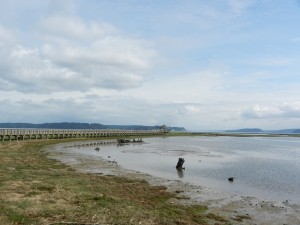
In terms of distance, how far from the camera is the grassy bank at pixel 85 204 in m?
15.4

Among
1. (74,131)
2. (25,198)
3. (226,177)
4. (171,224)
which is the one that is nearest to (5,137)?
(74,131)

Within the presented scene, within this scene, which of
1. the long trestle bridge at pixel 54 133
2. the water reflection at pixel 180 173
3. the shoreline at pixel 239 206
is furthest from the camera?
the long trestle bridge at pixel 54 133

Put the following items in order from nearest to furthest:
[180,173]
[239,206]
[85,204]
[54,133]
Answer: [85,204], [239,206], [180,173], [54,133]

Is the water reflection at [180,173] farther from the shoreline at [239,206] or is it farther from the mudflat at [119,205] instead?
the mudflat at [119,205]

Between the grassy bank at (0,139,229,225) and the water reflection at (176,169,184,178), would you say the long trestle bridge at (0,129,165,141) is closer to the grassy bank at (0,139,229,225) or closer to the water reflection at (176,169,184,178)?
the water reflection at (176,169,184,178)

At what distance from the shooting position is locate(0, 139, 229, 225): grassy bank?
15430 millimetres

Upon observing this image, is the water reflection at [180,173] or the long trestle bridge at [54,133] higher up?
the long trestle bridge at [54,133]

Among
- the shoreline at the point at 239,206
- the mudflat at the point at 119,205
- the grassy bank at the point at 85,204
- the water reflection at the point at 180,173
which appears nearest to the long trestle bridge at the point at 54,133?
the water reflection at the point at 180,173

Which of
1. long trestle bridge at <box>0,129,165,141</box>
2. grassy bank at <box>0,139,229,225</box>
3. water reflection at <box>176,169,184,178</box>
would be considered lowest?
water reflection at <box>176,169,184,178</box>

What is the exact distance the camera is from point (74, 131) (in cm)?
10075

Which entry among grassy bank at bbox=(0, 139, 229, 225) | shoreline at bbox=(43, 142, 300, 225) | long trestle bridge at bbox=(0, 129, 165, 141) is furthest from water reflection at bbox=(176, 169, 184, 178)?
long trestle bridge at bbox=(0, 129, 165, 141)

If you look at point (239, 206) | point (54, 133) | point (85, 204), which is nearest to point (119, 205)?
point (85, 204)

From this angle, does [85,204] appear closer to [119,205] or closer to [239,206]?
[119,205]

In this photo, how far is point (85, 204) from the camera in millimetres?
17953
